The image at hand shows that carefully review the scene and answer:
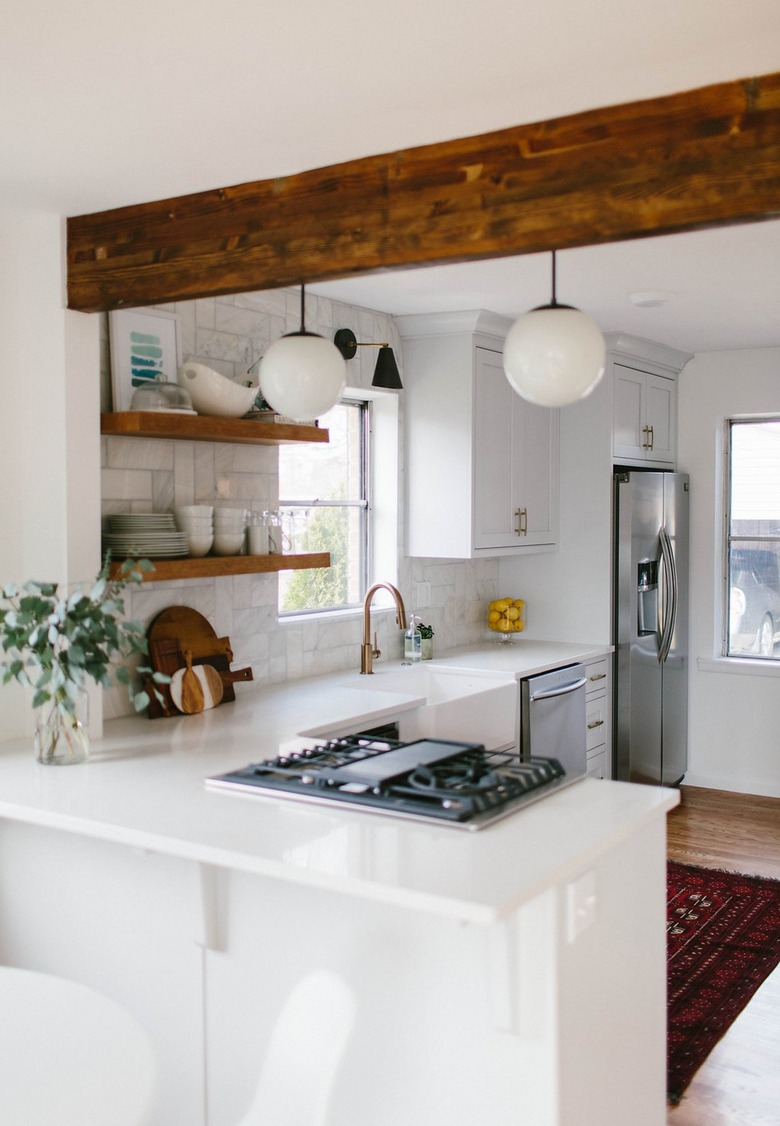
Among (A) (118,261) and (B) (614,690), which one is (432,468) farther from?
(A) (118,261)

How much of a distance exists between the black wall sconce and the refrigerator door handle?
191 centimetres

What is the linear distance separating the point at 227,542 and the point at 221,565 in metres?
0.16

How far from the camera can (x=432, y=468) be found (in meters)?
4.72

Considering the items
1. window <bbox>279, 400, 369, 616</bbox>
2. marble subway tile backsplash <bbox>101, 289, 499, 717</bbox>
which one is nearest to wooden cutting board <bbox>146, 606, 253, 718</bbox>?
marble subway tile backsplash <bbox>101, 289, 499, 717</bbox>

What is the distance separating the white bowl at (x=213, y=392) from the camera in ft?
10.9

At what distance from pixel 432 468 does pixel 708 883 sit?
2123mm

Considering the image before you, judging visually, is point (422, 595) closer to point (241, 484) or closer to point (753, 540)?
point (241, 484)

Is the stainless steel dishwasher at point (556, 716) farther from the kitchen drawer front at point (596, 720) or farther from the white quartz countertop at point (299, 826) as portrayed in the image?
the white quartz countertop at point (299, 826)

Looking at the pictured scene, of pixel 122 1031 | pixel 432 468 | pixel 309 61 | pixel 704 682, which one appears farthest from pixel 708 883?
pixel 309 61

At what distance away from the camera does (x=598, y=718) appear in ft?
16.8

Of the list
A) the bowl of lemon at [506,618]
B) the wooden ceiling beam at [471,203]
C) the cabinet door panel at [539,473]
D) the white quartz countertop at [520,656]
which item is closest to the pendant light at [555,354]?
the wooden ceiling beam at [471,203]

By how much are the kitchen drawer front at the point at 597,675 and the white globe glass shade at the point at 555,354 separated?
10.0ft

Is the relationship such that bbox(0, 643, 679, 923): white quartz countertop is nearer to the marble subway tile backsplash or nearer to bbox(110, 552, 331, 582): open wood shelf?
bbox(110, 552, 331, 582): open wood shelf

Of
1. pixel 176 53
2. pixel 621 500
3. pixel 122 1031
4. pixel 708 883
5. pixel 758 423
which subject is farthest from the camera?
pixel 758 423
